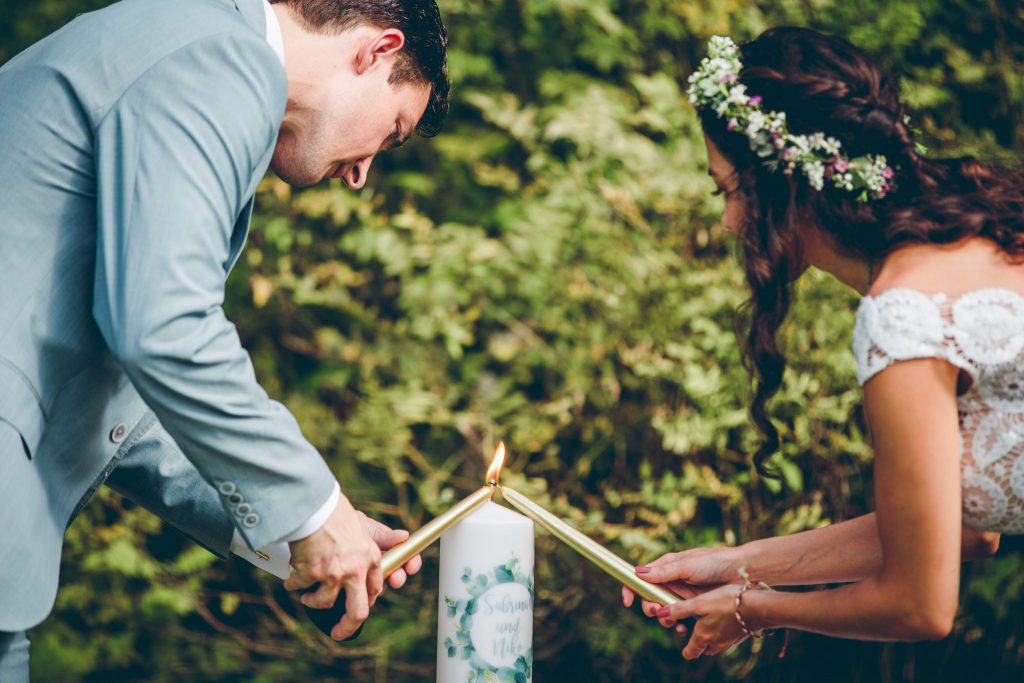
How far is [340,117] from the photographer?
6.38 ft

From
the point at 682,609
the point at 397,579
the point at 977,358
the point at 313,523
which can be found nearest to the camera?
the point at 313,523

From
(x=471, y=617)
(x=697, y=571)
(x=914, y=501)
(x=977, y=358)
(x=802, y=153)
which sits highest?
(x=802, y=153)

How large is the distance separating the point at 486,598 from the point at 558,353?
6.75 feet

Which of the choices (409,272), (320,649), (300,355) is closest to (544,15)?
(409,272)

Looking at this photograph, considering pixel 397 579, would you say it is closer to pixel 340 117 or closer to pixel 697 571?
pixel 697 571

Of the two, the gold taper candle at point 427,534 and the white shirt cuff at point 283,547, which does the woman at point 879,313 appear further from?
the white shirt cuff at point 283,547

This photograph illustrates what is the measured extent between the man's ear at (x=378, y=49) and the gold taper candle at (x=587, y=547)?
2.82 ft

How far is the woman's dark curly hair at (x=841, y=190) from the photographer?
6.13 ft

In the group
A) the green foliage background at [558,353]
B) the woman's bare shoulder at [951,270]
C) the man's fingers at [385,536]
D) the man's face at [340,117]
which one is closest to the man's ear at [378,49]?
the man's face at [340,117]

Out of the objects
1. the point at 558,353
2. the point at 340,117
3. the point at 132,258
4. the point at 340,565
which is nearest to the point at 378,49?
the point at 340,117

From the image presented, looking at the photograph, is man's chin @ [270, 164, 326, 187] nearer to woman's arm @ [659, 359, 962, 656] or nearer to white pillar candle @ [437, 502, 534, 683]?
white pillar candle @ [437, 502, 534, 683]

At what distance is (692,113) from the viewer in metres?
3.66

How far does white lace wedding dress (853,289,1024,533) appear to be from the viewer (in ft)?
5.57

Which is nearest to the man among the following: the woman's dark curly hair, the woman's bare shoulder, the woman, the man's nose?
the man's nose
